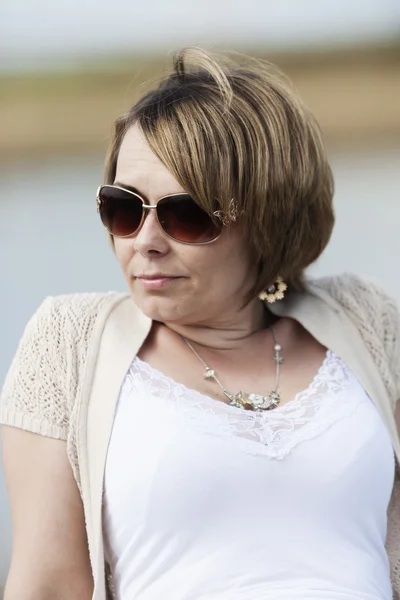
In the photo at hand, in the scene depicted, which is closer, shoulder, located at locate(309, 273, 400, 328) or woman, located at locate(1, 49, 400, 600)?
woman, located at locate(1, 49, 400, 600)

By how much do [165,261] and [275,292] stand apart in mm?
351

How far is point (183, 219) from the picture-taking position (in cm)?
179

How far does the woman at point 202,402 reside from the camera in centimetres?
171

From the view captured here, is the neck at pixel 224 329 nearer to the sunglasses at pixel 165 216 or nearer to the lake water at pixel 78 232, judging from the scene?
the sunglasses at pixel 165 216

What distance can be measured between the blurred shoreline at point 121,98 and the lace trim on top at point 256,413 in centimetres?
493

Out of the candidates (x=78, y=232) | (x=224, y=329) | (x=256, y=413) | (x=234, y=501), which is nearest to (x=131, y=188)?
(x=224, y=329)

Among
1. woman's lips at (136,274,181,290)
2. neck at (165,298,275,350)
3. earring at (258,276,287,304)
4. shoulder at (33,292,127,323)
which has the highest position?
woman's lips at (136,274,181,290)

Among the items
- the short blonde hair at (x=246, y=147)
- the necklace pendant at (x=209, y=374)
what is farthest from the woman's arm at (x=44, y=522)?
the short blonde hair at (x=246, y=147)

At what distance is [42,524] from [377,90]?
19.1 ft

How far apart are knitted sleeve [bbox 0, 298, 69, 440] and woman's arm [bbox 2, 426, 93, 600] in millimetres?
25

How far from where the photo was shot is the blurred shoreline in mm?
6730

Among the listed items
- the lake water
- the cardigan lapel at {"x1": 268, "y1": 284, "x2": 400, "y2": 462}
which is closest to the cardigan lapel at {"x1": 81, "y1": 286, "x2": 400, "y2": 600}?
the cardigan lapel at {"x1": 268, "y1": 284, "x2": 400, "y2": 462}

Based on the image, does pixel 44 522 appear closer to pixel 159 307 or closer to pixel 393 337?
pixel 159 307

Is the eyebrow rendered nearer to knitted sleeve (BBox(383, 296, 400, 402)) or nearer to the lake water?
knitted sleeve (BBox(383, 296, 400, 402))
